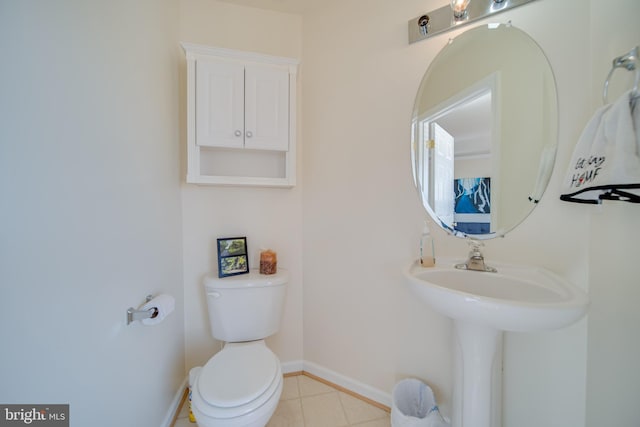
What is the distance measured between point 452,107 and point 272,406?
159 centimetres

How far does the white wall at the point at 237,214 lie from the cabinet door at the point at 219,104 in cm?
23

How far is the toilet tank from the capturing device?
131cm

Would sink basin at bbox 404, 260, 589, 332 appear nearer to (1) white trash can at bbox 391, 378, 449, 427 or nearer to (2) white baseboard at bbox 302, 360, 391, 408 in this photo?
(1) white trash can at bbox 391, 378, 449, 427

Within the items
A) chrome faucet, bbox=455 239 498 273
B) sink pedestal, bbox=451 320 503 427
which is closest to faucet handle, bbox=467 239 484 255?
chrome faucet, bbox=455 239 498 273

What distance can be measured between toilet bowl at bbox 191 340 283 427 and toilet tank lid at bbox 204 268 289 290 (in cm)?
34

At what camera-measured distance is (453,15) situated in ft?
3.62

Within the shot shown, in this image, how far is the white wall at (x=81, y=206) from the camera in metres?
0.54

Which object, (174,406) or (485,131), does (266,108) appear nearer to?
(485,131)

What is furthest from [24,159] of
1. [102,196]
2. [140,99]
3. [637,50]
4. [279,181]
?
[637,50]

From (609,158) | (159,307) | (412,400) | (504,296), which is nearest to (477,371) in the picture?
(504,296)

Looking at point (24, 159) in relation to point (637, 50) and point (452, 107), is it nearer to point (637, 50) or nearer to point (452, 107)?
point (452, 107)

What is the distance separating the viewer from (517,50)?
1.01 metres

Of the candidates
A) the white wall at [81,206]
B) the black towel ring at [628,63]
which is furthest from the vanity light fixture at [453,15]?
the white wall at [81,206]

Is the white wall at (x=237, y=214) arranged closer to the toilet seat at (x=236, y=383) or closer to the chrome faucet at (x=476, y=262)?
the toilet seat at (x=236, y=383)
